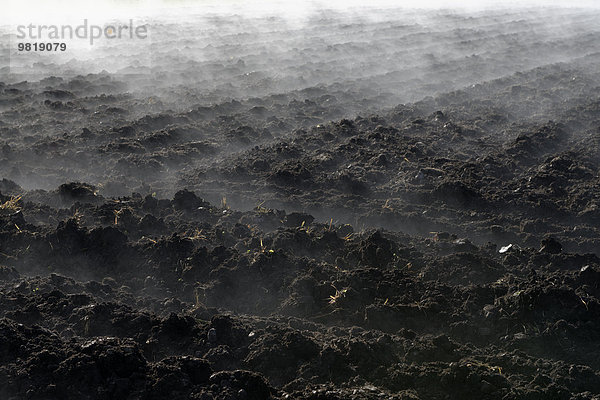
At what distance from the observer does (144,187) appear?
6801mm

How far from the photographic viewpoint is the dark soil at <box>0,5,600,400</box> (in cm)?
345

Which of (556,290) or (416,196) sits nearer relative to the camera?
(556,290)

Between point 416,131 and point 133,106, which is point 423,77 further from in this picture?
point 133,106

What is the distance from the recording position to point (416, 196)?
Result: 21.6 ft

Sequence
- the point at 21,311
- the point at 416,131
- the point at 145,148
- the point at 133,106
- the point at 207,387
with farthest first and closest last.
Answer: the point at 133,106, the point at 416,131, the point at 145,148, the point at 21,311, the point at 207,387

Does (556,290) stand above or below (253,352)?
above

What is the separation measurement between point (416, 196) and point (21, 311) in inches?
178

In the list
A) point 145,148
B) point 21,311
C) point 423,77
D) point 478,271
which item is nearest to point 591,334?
point 478,271

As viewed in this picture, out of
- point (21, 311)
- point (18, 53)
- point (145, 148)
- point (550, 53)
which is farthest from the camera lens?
point (550, 53)

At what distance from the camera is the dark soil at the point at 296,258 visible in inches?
136

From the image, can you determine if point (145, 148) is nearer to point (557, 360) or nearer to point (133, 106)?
point (133, 106)

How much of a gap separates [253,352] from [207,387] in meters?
0.54

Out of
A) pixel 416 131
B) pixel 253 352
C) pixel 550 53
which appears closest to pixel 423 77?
pixel 416 131

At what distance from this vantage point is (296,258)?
16.1 ft
